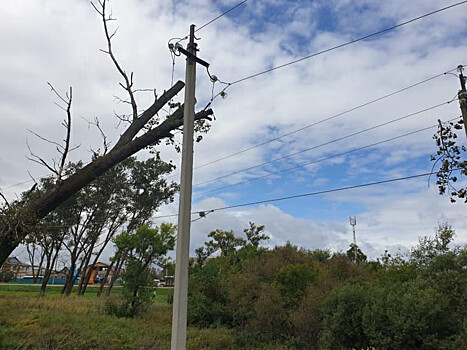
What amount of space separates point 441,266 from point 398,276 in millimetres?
1710

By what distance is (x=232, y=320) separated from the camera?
12.8 m

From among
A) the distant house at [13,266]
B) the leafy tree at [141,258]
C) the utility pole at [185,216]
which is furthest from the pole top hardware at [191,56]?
the leafy tree at [141,258]

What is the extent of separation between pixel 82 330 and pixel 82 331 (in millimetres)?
120

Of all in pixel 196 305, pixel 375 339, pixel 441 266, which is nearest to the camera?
pixel 375 339

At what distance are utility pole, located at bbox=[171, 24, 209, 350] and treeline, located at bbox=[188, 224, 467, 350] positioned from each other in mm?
4754

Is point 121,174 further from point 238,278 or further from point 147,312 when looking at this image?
point 238,278

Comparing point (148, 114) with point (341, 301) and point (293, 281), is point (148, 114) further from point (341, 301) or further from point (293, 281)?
point (293, 281)

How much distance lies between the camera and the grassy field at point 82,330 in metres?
8.23

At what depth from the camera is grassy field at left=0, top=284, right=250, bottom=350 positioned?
823 cm

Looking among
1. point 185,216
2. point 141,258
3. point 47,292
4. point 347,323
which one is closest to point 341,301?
point 347,323

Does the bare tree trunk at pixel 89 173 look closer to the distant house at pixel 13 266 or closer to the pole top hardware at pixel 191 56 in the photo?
the pole top hardware at pixel 191 56

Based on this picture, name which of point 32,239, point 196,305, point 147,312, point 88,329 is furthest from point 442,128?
point 147,312

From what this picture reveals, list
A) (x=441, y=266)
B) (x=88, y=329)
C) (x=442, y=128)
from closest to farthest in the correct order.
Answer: (x=442, y=128)
(x=441, y=266)
(x=88, y=329)

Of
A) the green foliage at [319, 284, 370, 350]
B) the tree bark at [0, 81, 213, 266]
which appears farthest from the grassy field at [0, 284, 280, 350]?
the green foliage at [319, 284, 370, 350]
